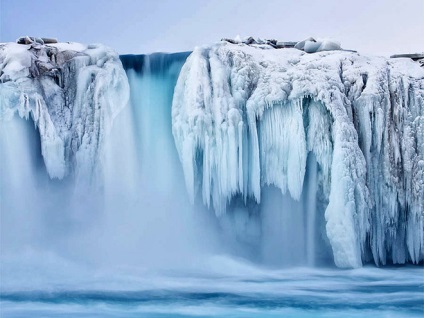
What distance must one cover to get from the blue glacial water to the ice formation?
1816 millimetres

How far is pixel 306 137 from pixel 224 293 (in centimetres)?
277

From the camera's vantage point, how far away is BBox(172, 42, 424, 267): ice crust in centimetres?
1168

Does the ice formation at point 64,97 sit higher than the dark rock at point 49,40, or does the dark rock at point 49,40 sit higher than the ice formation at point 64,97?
the dark rock at point 49,40

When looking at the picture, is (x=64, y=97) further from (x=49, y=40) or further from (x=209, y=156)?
(x=209, y=156)

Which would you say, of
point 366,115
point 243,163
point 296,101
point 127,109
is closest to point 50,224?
point 127,109

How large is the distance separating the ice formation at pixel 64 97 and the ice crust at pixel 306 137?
46.5 inches

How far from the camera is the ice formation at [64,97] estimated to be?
1184 cm

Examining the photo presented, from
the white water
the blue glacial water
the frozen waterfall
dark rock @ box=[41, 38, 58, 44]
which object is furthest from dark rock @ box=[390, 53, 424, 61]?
dark rock @ box=[41, 38, 58, 44]

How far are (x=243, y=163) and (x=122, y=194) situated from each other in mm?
1891

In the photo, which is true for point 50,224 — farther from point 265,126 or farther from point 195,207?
point 265,126

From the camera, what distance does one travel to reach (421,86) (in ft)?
39.8

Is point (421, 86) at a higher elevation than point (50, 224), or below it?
higher

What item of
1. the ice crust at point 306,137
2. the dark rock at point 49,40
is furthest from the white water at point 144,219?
the dark rock at point 49,40

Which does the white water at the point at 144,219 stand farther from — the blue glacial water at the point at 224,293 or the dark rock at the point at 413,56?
the dark rock at the point at 413,56
